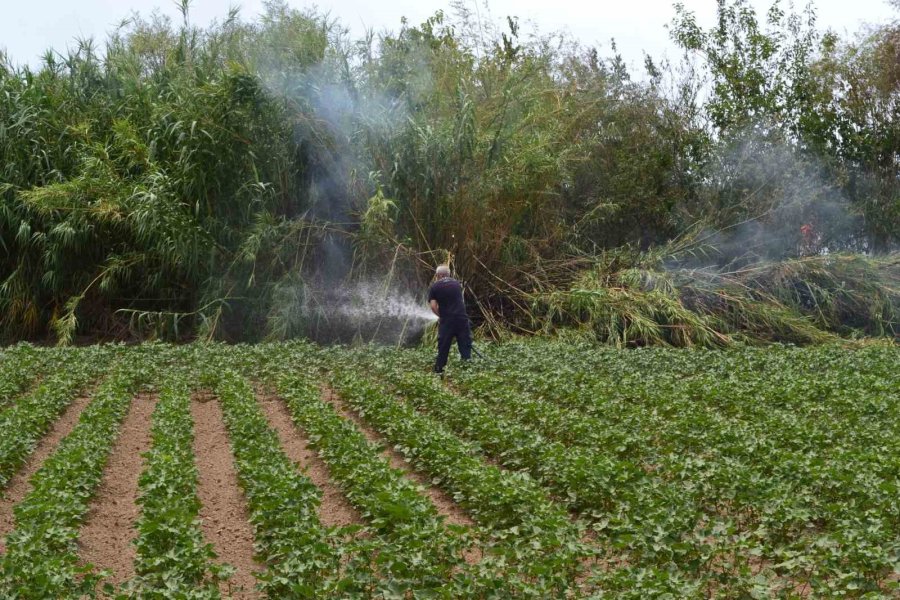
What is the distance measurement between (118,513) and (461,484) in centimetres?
247

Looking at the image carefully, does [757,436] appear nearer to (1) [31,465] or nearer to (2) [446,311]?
(2) [446,311]

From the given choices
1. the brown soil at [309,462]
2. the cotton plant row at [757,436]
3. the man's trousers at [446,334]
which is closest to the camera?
the cotton plant row at [757,436]

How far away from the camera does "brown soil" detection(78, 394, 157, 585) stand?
6.42 metres

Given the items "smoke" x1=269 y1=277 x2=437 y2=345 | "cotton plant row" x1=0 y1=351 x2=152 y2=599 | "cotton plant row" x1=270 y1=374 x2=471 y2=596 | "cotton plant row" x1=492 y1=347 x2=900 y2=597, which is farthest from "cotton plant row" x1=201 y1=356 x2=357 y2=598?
"smoke" x1=269 y1=277 x2=437 y2=345

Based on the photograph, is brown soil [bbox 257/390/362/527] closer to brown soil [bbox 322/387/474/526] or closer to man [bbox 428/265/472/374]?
brown soil [bbox 322/387/474/526]

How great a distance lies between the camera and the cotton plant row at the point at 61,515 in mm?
5121

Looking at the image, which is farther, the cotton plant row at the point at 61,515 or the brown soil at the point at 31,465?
the brown soil at the point at 31,465

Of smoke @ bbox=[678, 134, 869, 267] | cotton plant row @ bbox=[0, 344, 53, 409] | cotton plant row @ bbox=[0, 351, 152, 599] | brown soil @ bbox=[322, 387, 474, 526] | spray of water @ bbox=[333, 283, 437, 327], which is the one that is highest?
smoke @ bbox=[678, 134, 869, 267]

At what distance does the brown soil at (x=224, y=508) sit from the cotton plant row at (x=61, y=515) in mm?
781

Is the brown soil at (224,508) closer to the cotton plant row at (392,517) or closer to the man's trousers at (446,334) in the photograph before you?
the cotton plant row at (392,517)

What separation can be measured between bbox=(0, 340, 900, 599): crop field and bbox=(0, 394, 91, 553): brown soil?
3 centimetres

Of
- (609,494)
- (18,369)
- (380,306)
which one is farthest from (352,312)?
(609,494)

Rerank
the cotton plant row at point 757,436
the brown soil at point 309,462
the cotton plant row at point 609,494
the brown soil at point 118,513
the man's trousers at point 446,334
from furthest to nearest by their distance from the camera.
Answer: the man's trousers at point 446,334 < the brown soil at point 309,462 < the brown soil at point 118,513 < the cotton plant row at point 609,494 < the cotton plant row at point 757,436

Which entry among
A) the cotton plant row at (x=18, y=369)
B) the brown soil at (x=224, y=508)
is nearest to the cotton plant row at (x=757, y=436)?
the brown soil at (x=224, y=508)
